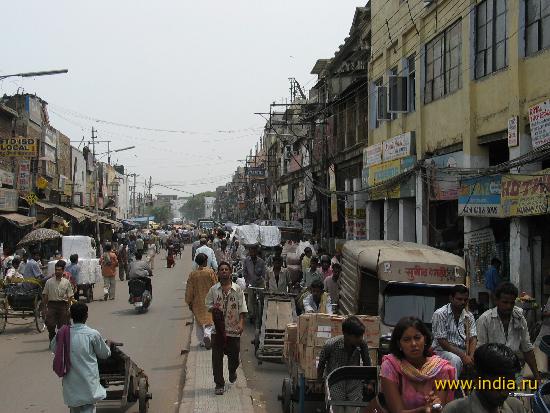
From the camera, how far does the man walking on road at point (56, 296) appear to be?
1163 centimetres

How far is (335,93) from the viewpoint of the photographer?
3459cm

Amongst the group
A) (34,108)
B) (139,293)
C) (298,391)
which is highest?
(34,108)

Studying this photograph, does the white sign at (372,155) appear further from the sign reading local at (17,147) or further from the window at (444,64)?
the sign reading local at (17,147)

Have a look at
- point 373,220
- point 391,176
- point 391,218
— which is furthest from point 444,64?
point 373,220

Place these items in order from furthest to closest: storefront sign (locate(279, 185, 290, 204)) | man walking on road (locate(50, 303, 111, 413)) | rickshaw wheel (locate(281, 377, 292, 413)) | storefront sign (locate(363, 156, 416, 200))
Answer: storefront sign (locate(279, 185, 290, 204)), storefront sign (locate(363, 156, 416, 200)), rickshaw wheel (locate(281, 377, 292, 413)), man walking on road (locate(50, 303, 111, 413))

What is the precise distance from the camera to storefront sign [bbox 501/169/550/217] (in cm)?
1253

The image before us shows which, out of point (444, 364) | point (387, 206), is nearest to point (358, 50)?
point (387, 206)

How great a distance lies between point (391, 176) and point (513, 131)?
9179mm

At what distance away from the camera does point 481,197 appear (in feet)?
52.0

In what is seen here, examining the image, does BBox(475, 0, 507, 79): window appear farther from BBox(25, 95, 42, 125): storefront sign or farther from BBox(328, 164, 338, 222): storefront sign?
BBox(25, 95, 42, 125): storefront sign

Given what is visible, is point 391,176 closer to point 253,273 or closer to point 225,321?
point 253,273

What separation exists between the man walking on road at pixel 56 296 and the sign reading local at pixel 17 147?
52.6 feet

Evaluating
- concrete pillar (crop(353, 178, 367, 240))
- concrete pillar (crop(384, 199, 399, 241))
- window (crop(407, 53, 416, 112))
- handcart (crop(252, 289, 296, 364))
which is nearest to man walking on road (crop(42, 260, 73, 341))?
handcart (crop(252, 289, 296, 364))

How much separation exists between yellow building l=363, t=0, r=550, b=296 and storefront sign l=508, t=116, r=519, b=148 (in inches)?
1.9
